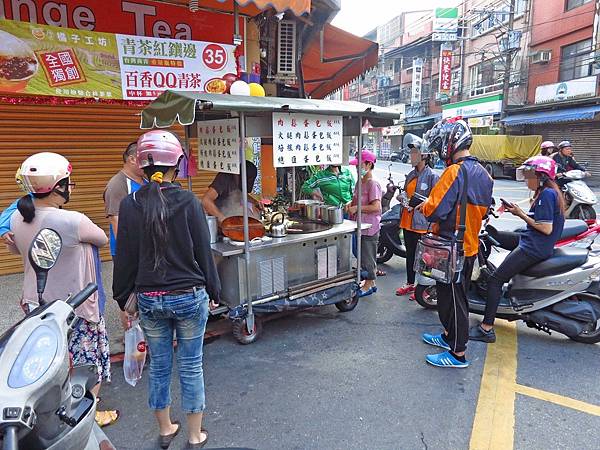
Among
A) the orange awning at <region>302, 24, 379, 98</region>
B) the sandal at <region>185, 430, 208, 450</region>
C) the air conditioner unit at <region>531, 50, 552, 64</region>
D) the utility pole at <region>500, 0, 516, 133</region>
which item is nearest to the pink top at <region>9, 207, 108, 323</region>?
the sandal at <region>185, 430, 208, 450</region>

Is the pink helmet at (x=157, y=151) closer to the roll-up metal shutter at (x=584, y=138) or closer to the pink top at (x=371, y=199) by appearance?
the pink top at (x=371, y=199)

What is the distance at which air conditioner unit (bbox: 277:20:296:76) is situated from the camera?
23.9ft

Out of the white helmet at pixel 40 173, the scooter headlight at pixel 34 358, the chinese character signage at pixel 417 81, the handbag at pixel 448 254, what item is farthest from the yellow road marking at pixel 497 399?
the chinese character signage at pixel 417 81

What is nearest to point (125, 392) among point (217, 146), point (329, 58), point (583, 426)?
point (217, 146)

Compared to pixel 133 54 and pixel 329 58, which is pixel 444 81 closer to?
pixel 329 58

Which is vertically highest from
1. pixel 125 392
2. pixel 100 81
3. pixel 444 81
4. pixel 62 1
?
pixel 444 81

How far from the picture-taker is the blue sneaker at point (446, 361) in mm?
3555

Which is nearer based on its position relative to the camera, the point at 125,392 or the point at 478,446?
the point at 478,446

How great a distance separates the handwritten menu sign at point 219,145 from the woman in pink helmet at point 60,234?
154 centimetres

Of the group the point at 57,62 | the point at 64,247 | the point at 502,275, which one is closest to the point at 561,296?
the point at 502,275

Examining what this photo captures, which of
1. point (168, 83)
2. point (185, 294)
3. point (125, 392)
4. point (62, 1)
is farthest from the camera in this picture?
point (168, 83)

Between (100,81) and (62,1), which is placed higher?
(62,1)

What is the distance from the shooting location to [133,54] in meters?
5.44

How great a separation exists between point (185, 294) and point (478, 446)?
200 centimetres
